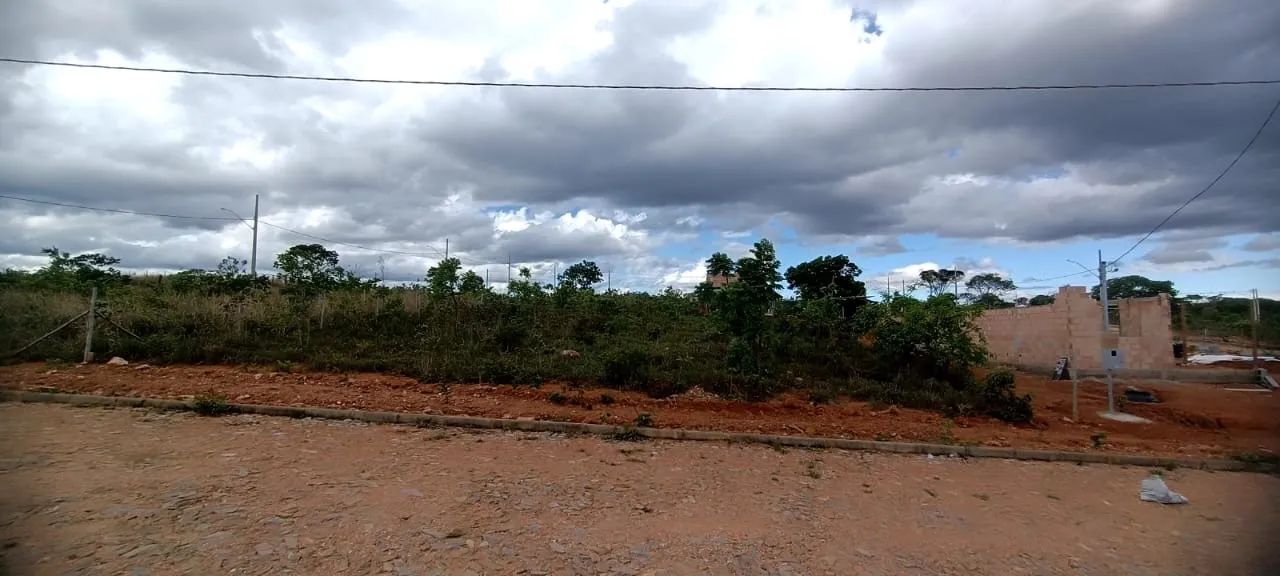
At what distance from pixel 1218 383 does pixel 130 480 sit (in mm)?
17808

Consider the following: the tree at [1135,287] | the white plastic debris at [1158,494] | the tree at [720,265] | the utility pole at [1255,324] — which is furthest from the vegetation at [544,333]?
the tree at [1135,287]

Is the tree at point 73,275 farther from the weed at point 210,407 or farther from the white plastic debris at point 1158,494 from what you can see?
the white plastic debris at point 1158,494

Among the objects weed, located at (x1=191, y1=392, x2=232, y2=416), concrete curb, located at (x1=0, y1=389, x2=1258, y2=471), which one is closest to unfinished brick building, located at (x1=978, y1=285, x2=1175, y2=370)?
concrete curb, located at (x1=0, y1=389, x2=1258, y2=471)

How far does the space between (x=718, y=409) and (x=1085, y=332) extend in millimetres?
8732

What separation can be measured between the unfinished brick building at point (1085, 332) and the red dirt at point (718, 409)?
8.94ft

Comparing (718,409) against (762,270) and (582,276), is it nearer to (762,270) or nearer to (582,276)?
(762,270)

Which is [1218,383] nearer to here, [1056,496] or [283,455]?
[1056,496]

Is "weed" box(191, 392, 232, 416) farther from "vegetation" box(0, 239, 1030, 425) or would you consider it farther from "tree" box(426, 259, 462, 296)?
"tree" box(426, 259, 462, 296)

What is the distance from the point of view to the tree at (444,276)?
42.2 ft

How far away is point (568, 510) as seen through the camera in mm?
4473

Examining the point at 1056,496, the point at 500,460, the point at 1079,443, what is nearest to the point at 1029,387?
the point at 1079,443

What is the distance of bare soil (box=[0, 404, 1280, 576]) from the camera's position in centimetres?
355

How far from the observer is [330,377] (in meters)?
9.52

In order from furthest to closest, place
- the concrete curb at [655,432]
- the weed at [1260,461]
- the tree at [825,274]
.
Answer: the tree at [825,274]
the concrete curb at [655,432]
the weed at [1260,461]
